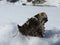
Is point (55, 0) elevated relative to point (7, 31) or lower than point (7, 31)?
lower

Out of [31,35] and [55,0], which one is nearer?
[31,35]

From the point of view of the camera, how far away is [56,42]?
2.80 meters

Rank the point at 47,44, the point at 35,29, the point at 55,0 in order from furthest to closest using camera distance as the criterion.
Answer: the point at 55,0 → the point at 35,29 → the point at 47,44

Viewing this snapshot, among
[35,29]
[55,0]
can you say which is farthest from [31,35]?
[55,0]

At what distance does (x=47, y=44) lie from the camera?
8.96ft

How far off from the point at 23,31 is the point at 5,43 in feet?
1.09

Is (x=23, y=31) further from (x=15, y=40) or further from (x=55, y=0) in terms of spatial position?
(x=55, y=0)

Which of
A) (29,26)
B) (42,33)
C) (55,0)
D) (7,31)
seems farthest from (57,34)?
(55,0)

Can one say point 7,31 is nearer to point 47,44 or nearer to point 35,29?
point 35,29

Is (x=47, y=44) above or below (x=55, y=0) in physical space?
above

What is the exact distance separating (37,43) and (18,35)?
1.16ft

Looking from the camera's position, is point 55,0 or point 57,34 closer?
point 57,34

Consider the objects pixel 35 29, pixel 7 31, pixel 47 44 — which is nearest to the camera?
pixel 47 44

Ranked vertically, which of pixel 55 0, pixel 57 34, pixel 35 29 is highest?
pixel 35 29
